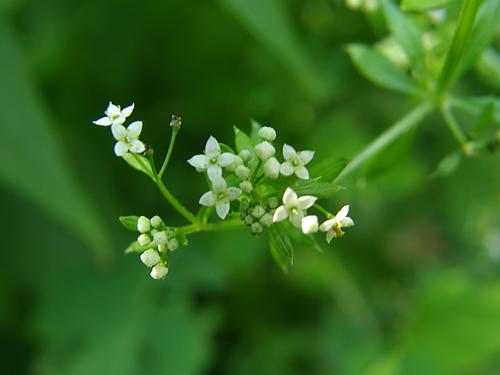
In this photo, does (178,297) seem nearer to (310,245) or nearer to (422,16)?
(422,16)

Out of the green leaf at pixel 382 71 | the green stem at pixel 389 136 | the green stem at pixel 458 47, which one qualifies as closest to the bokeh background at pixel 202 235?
the green leaf at pixel 382 71

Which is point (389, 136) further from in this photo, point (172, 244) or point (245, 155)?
point (172, 244)

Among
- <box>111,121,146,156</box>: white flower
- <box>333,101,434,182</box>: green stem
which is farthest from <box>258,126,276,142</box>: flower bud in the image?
<box>333,101,434,182</box>: green stem

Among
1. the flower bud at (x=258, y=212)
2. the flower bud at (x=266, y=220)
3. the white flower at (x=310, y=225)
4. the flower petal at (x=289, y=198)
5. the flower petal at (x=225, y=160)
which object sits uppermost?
the flower petal at (x=225, y=160)

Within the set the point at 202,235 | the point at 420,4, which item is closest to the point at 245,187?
the point at 420,4

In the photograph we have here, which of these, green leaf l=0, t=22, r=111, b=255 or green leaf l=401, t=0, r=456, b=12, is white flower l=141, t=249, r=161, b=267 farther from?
green leaf l=0, t=22, r=111, b=255

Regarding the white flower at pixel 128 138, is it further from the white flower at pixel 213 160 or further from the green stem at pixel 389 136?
the green stem at pixel 389 136
